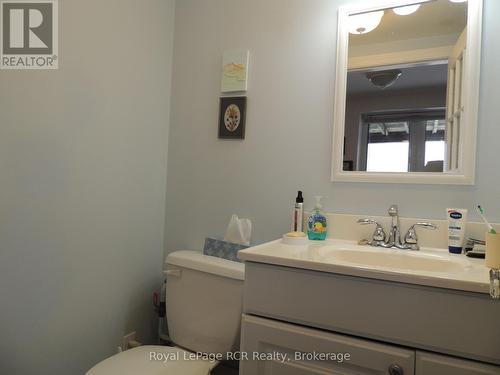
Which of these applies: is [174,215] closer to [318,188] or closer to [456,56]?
[318,188]

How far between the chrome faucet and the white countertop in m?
0.04

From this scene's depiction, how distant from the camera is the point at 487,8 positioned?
1105 millimetres

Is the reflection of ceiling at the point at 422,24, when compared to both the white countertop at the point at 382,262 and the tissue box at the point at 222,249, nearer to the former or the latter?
the white countertop at the point at 382,262

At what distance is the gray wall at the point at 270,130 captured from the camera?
113cm

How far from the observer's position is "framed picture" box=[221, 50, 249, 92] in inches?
58.1

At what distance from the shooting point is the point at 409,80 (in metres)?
1.21

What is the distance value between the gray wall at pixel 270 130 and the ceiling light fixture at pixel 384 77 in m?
0.15

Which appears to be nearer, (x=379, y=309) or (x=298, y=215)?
(x=379, y=309)

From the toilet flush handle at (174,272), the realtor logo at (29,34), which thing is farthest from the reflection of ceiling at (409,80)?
the realtor logo at (29,34)

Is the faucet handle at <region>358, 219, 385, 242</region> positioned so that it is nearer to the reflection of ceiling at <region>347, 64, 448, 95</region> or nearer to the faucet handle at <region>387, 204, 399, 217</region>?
the faucet handle at <region>387, 204, 399, 217</region>

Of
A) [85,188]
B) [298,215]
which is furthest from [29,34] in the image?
[298,215]

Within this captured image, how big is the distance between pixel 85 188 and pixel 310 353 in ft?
3.27

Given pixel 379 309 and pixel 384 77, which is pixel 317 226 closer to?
pixel 379 309

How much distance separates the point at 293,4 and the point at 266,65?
0.28 metres
